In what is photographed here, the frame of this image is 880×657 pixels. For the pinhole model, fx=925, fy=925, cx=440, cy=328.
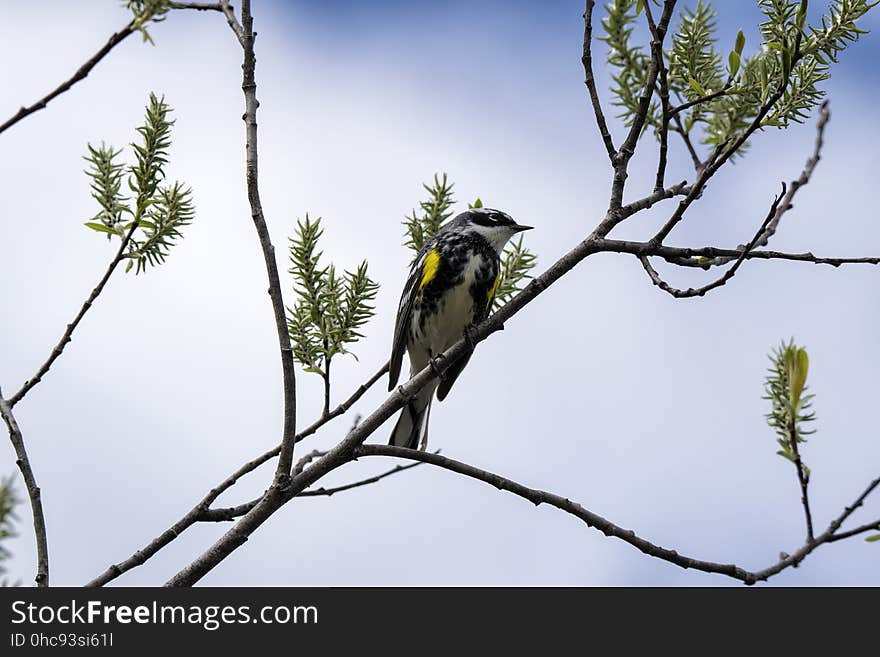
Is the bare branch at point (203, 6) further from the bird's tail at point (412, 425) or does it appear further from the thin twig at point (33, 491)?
the bird's tail at point (412, 425)

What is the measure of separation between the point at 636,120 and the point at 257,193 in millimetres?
1142

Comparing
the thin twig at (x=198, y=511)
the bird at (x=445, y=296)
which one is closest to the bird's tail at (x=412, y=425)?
the bird at (x=445, y=296)

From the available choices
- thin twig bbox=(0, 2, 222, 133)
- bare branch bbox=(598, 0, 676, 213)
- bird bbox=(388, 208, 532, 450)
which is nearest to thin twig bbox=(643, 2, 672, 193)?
bare branch bbox=(598, 0, 676, 213)

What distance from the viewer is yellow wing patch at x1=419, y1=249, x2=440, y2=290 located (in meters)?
4.78

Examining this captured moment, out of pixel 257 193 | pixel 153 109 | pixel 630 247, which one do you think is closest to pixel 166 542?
pixel 257 193

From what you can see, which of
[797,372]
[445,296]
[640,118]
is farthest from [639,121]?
[445,296]

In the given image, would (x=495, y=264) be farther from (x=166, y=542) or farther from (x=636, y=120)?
(x=166, y=542)

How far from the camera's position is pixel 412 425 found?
4.83 meters

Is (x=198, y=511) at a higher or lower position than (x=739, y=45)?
lower

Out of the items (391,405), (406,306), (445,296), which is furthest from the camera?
(406,306)

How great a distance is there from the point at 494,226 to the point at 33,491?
3.00 m

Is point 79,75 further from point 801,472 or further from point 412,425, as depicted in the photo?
point 412,425

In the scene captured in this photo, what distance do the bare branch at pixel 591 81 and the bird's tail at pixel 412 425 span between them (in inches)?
87.6

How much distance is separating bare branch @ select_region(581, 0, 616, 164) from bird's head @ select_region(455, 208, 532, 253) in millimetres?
2087
